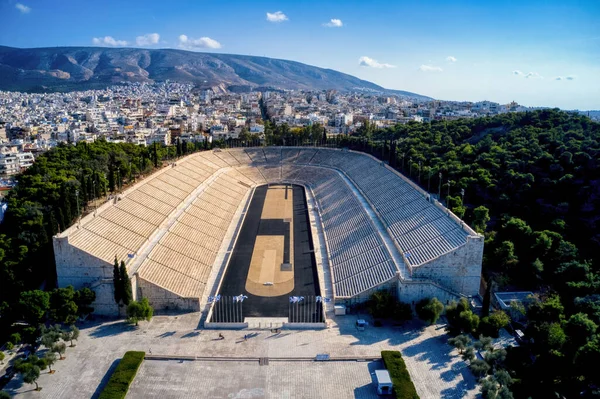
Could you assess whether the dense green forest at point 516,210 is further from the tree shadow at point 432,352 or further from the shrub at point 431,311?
the shrub at point 431,311

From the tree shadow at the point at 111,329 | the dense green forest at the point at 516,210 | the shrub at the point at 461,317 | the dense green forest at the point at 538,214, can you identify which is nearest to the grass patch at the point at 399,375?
the shrub at the point at 461,317

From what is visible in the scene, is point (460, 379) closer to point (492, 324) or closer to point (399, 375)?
point (399, 375)

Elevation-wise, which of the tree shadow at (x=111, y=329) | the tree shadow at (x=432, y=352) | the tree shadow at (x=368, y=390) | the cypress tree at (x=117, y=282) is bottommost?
the tree shadow at (x=368, y=390)

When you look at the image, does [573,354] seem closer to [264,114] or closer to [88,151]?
[88,151]

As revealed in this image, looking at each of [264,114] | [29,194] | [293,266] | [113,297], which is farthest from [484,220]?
[264,114]

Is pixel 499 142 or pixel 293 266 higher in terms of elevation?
pixel 499 142

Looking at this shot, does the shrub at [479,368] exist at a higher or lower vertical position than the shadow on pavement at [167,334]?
higher

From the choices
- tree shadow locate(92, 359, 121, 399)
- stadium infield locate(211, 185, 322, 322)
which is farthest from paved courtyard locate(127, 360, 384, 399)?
stadium infield locate(211, 185, 322, 322)
